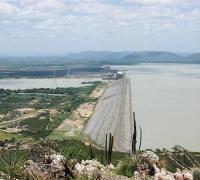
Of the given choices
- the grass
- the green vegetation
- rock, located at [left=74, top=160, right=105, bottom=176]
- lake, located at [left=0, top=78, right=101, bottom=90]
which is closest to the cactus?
rock, located at [left=74, top=160, right=105, bottom=176]

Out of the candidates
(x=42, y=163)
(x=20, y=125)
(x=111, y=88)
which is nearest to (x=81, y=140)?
(x=20, y=125)

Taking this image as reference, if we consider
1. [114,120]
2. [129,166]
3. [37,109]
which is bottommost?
[37,109]

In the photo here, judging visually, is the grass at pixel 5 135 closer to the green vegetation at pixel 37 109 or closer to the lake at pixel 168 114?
the green vegetation at pixel 37 109

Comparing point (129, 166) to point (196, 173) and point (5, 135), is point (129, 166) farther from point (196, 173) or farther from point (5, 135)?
point (5, 135)

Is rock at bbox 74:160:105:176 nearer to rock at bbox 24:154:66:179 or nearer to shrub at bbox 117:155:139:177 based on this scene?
rock at bbox 24:154:66:179

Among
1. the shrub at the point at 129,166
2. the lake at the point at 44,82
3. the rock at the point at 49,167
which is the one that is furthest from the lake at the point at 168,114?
the rock at the point at 49,167

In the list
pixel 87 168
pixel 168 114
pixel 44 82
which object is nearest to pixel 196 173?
pixel 87 168

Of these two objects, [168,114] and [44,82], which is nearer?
[168,114]

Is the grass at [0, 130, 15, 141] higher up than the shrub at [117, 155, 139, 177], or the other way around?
the shrub at [117, 155, 139, 177]
